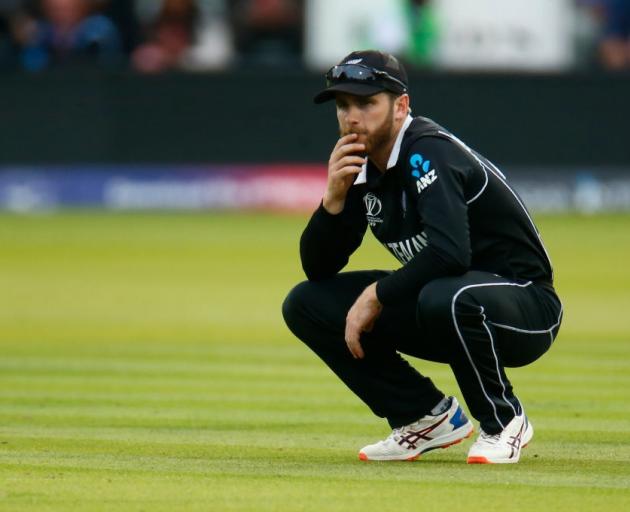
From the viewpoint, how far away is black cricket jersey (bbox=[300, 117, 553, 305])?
19.2 ft

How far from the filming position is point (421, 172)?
5898 mm

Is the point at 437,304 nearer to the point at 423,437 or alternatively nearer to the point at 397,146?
the point at 397,146

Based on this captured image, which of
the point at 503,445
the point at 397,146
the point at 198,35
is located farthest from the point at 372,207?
the point at 198,35

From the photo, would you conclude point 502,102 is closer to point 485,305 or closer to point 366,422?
point 366,422

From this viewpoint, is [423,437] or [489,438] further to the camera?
[423,437]

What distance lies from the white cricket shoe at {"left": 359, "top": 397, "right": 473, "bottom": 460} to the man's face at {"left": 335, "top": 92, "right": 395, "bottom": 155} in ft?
3.73

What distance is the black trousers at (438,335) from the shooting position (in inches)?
231

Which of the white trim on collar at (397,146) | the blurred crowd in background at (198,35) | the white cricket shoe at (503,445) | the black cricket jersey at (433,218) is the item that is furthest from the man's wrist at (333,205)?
the blurred crowd in background at (198,35)

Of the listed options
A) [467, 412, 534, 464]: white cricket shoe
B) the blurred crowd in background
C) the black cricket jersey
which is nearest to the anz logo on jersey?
the black cricket jersey

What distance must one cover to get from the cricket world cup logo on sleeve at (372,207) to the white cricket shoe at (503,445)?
0.90m

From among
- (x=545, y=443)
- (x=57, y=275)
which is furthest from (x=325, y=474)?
(x=57, y=275)

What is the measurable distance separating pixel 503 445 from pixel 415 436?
46 cm

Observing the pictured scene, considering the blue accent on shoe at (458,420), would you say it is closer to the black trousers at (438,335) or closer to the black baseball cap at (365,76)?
the black trousers at (438,335)

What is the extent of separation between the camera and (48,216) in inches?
864
